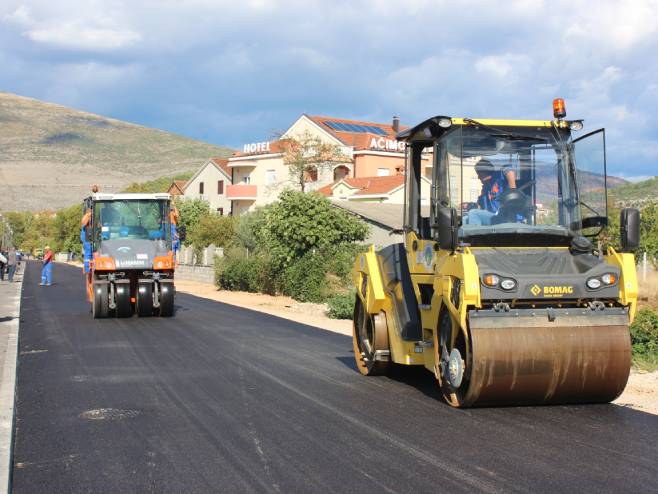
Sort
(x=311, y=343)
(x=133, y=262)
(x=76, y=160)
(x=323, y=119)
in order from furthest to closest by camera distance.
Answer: (x=76, y=160) < (x=323, y=119) < (x=133, y=262) < (x=311, y=343)

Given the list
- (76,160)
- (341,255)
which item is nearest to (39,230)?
(76,160)

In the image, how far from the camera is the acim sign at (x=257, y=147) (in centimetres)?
6781

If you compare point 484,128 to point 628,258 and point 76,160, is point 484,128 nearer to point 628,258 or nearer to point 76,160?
point 628,258

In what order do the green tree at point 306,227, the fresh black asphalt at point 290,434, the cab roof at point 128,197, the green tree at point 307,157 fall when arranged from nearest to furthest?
the fresh black asphalt at point 290,434
the cab roof at point 128,197
the green tree at point 306,227
the green tree at point 307,157

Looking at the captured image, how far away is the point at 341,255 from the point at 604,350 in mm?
19724

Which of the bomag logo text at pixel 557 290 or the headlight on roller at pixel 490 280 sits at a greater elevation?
the headlight on roller at pixel 490 280

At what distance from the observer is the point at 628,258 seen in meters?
8.02

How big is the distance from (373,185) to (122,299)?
35173mm

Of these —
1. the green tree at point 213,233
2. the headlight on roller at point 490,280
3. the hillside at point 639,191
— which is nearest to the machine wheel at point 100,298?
the headlight on roller at point 490,280

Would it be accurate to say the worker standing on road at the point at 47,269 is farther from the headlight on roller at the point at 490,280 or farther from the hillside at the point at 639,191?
the hillside at the point at 639,191

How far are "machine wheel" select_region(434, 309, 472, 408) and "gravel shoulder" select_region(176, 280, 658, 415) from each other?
6.17ft

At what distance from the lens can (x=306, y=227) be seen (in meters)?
27.5

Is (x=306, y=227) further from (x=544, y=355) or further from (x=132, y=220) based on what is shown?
(x=544, y=355)

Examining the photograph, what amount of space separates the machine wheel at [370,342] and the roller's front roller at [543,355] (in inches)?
85.5
